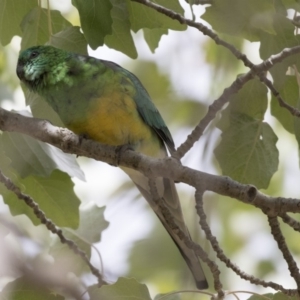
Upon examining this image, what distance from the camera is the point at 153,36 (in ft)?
12.9

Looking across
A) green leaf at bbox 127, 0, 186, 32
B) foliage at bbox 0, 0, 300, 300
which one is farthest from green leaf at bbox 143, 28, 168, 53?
green leaf at bbox 127, 0, 186, 32

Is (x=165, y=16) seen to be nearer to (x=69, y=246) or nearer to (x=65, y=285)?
(x=69, y=246)

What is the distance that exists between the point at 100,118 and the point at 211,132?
1.48 meters

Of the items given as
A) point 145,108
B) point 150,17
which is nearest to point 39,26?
point 150,17

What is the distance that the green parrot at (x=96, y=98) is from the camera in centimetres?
368

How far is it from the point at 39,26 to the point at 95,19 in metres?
0.55

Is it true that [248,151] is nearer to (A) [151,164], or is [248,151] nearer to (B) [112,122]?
(B) [112,122]

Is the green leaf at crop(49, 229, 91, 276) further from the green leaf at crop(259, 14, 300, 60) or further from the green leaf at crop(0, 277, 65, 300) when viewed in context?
the green leaf at crop(259, 14, 300, 60)

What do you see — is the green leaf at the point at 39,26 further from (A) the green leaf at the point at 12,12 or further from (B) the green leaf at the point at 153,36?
(B) the green leaf at the point at 153,36

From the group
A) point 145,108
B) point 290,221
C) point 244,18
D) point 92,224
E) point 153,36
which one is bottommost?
point 290,221

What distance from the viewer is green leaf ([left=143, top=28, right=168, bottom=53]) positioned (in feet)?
12.9

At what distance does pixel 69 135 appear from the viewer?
3201 mm

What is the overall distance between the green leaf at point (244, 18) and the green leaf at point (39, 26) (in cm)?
95

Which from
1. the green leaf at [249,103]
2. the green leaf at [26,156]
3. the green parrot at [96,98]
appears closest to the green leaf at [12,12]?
the green parrot at [96,98]
